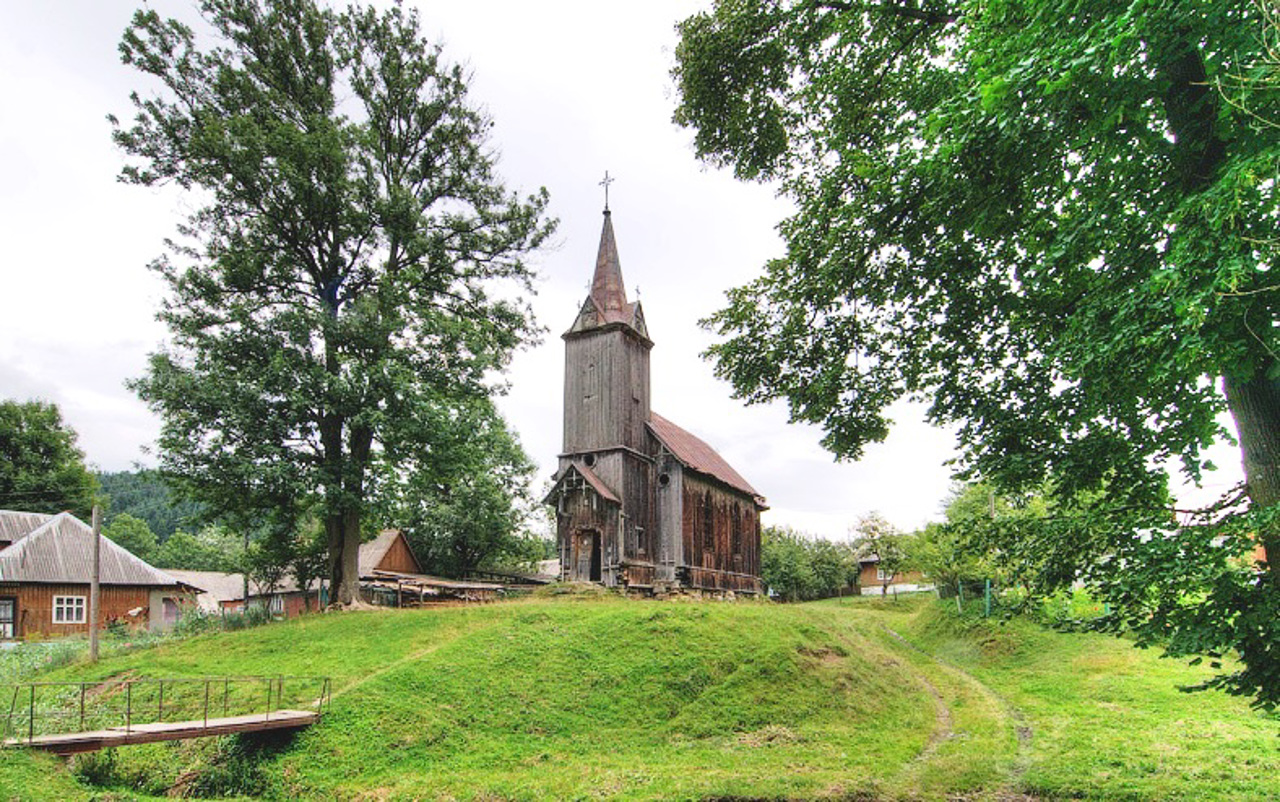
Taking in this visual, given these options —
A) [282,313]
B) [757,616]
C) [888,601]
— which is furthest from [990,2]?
[888,601]

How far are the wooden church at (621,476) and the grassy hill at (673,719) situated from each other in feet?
20.8

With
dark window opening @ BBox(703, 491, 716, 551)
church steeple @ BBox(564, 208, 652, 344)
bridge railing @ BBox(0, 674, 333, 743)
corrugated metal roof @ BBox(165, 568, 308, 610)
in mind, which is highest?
church steeple @ BBox(564, 208, 652, 344)

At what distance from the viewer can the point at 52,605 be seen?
110 ft

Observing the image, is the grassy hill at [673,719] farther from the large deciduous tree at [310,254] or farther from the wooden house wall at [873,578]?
the wooden house wall at [873,578]

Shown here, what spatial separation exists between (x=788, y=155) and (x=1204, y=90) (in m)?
6.17

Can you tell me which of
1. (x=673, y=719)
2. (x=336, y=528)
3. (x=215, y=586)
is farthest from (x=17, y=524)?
(x=673, y=719)

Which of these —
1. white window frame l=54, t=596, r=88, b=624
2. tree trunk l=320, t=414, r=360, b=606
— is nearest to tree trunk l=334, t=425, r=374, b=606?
tree trunk l=320, t=414, r=360, b=606

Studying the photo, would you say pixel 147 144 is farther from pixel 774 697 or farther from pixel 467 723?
pixel 774 697

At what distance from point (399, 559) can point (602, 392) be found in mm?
16474

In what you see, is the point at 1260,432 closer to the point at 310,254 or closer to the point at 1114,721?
the point at 1114,721

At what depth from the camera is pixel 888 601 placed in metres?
45.6

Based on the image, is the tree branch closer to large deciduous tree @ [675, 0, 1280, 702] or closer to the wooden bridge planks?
large deciduous tree @ [675, 0, 1280, 702]

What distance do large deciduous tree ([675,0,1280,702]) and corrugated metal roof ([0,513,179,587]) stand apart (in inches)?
1405

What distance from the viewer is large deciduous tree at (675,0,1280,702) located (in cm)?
598
